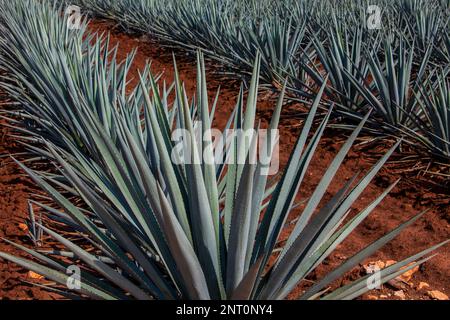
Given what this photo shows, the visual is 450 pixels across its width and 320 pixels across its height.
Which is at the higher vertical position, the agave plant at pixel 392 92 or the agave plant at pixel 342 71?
the agave plant at pixel 342 71

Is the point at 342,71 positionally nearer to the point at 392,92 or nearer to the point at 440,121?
the point at 392,92

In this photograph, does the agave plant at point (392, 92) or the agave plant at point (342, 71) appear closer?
the agave plant at point (392, 92)

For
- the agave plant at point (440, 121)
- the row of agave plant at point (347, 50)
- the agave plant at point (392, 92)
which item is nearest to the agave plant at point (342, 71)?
the row of agave plant at point (347, 50)

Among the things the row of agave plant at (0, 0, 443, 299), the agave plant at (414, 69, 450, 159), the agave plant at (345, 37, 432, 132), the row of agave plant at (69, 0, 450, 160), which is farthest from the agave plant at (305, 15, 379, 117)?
the row of agave plant at (0, 0, 443, 299)

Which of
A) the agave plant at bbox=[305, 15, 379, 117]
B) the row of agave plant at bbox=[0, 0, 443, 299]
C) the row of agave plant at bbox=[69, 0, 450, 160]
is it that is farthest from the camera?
the agave plant at bbox=[305, 15, 379, 117]

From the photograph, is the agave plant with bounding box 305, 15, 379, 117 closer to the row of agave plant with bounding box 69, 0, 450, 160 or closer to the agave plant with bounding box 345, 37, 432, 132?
the row of agave plant with bounding box 69, 0, 450, 160

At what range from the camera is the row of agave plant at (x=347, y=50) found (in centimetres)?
369

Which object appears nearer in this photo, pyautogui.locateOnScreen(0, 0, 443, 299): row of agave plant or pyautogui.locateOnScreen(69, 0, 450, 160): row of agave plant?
pyautogui.locateOnScreen(0, 0, 443, 299): row of agave plant

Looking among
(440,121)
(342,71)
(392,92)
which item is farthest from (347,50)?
(440,121)

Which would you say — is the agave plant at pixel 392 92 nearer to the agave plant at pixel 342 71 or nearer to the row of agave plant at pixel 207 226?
the agave plant at pixel 342 71

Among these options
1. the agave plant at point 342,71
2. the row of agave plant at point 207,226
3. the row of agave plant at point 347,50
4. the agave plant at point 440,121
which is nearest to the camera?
the row of agave plant at point 207,226

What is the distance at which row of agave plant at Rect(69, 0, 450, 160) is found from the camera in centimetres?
369

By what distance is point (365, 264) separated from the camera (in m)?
2.37

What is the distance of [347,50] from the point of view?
4199 millimetres
